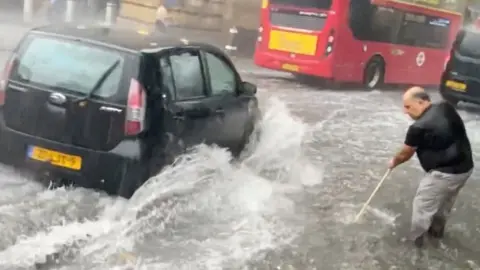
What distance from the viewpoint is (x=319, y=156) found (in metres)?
11.1

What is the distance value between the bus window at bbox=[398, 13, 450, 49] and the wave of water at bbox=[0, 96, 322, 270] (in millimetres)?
13559

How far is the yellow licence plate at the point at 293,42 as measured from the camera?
19.0m

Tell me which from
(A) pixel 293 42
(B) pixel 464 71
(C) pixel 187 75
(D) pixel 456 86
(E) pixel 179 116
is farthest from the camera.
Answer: (A) pixel 293 42

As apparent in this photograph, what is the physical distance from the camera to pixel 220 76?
8.37 m

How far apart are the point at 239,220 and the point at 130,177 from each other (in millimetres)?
1226

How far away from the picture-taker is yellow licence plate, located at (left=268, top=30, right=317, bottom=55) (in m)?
19.0

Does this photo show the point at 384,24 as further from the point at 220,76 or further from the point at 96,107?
the point at 96,107

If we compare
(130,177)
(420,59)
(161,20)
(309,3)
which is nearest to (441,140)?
(130,177)

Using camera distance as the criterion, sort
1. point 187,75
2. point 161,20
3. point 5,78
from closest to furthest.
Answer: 1. point 5,78
2. point 187,75
3. point 161,20

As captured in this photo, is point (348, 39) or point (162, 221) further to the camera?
point (348, 39)

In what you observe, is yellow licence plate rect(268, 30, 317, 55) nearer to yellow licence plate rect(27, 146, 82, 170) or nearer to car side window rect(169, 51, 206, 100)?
car side window rect(169, 51, 206, 100)

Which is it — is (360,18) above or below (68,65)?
below

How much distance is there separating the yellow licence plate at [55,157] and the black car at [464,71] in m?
11.8

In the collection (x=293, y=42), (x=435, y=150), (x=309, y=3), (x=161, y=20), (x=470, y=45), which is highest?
(x=435, y=150)
